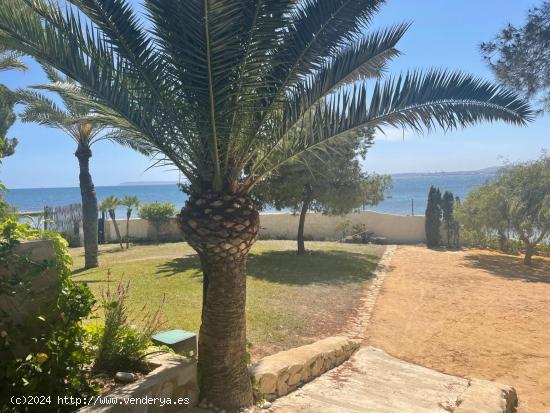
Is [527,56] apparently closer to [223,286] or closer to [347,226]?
[223,286]

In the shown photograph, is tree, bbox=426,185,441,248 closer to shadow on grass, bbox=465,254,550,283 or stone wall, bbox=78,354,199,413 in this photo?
shadow on grass, bbox=465,254,550,283

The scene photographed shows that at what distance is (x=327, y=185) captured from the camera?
15.0 m

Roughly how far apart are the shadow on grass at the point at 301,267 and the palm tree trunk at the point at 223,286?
6887 mm

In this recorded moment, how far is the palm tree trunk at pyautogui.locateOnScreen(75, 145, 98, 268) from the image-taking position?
1281 centimetres

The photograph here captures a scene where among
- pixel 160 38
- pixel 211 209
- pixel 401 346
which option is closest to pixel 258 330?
pixel 401 346

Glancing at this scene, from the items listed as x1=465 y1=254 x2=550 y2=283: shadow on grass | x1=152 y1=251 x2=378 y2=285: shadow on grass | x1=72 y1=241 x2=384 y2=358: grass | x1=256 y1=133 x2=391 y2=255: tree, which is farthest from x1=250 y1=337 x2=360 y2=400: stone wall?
x1=465 y1=254 x2=550 y2=283: shadow on grass

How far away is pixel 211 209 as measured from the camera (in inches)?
149

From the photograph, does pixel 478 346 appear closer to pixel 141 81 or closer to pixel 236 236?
pixel 236 236

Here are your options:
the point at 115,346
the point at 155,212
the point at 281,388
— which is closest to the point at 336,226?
the point at 155,212

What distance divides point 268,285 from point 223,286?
6.63 metres

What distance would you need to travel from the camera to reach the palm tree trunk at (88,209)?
42.0ft

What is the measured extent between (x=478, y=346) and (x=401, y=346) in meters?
1.33

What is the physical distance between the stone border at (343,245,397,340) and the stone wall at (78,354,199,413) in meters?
4.37

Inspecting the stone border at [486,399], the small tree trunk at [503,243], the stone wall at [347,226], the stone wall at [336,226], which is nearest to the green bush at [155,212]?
the stone wall at [336,226]
